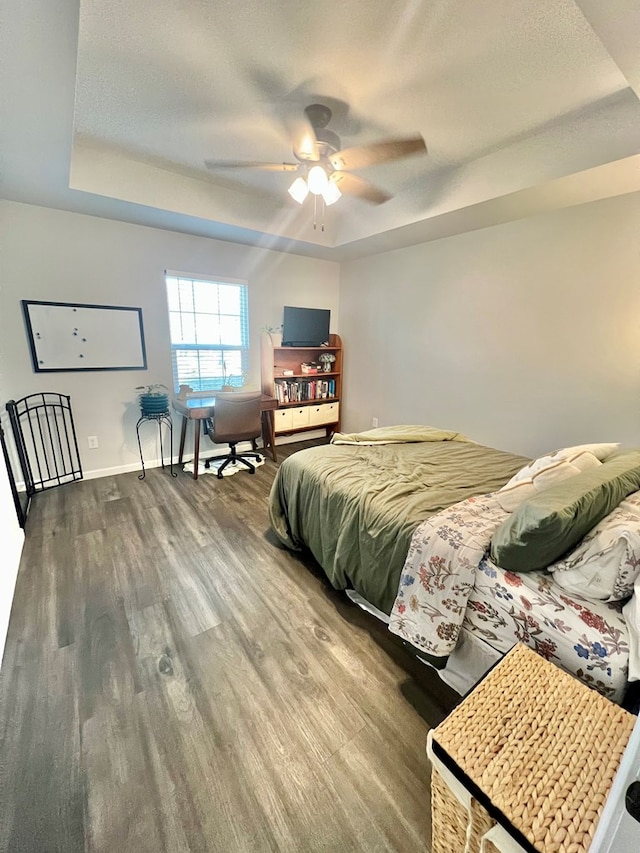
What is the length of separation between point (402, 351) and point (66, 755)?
402 centimetres

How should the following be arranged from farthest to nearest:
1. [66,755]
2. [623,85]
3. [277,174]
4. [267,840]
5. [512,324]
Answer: [512,324]
[277,174]
[623,85]
[66,755]
[267,840]

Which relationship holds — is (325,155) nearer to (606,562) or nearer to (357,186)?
(357,186)

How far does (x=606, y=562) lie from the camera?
107 cm

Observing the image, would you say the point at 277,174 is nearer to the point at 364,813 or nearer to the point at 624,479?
the point at 624,479

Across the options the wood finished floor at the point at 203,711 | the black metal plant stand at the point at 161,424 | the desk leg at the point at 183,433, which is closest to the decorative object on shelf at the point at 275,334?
the desk leg at the point at 183,433

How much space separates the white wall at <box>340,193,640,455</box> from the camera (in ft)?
8.27

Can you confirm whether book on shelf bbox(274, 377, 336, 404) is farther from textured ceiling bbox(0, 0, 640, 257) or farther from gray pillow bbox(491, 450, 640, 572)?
gray pillow bbox(491, 450, 640, 572)

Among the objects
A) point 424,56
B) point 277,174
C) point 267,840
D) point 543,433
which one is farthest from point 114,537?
point 543,433

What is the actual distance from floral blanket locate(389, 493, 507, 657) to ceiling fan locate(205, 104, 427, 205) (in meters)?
1.96

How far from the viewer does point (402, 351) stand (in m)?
4.11

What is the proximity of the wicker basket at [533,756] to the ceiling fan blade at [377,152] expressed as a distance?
2392 mm

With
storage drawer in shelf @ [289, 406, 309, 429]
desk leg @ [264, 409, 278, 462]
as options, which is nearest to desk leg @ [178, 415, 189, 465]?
desk leg @ [264, 409, 278, 462]

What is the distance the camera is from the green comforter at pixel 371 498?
5.34 feet

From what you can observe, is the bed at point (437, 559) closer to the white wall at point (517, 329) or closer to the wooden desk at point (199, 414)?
the white wall at point (517, 329)
